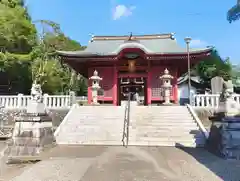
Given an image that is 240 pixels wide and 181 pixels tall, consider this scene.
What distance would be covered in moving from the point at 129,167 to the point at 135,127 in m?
4.57

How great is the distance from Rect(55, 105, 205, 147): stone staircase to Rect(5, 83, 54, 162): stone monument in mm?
1670

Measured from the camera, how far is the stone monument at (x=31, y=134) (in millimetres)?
6629

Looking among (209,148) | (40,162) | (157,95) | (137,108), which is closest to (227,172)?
(209,148)

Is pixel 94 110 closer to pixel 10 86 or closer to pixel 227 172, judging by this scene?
pixel 227 172

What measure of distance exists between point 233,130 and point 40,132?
18.5ft

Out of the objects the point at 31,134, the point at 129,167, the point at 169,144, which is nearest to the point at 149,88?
the point at 169,144

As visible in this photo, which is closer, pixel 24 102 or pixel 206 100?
pixel 206 100

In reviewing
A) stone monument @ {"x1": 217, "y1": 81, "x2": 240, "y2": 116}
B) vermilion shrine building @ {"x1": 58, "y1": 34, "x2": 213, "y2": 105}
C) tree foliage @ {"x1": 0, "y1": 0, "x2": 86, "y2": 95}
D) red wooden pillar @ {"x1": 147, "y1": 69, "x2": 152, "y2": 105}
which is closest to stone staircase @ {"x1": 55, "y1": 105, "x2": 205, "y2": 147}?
stone monument @ {"x1": 217, "y1": 81, "x2": 240, "y2": 116}

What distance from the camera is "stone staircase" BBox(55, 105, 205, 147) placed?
27.9 feet

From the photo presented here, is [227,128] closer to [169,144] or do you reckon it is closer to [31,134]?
[169,144]

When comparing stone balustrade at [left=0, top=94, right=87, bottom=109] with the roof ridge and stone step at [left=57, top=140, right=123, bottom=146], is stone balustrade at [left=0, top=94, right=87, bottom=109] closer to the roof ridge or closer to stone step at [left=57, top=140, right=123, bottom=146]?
stone step at [left=57, top=140, right=123, bottom=146]

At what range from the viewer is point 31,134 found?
6875 millimetres

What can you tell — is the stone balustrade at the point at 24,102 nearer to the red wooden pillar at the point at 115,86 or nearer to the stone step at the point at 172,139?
the red wooden pillar at the point at 115,86

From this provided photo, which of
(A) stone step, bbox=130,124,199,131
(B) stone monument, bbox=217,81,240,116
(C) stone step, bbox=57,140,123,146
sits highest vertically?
(B) stone monument, bbox=217,81,240,116
